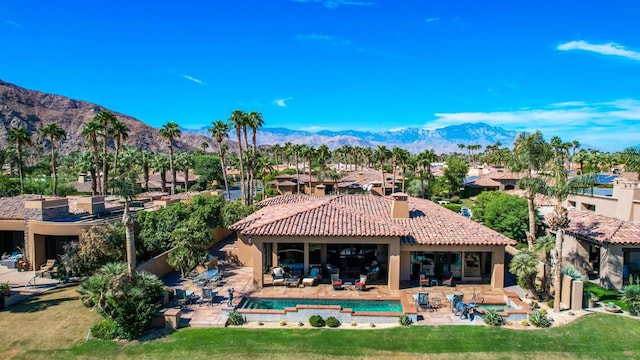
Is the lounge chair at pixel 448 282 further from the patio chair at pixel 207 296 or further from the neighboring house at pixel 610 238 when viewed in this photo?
the patio chair at pixel 207 296

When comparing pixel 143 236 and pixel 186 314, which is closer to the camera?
→ pixel 186 314

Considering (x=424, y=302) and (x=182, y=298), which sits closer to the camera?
(x=424, y=302)

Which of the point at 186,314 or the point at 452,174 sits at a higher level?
the point at 452,174

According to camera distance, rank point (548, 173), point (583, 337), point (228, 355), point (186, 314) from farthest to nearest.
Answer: point (548, 173) < point (186, 314) < point (583, 337) < point (228, 355)

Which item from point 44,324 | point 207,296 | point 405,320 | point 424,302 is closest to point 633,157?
point 424,302

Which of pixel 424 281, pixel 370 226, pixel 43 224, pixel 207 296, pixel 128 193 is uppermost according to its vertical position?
pixel 128 193

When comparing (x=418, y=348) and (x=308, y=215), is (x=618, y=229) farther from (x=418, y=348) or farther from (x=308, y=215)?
(x=308, y=215)

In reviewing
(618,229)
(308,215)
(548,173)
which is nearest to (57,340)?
(308,215)

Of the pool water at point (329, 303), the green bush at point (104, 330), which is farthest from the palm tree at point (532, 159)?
the green bush at point (104, 330)

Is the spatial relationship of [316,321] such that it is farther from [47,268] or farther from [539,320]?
[47,268]
